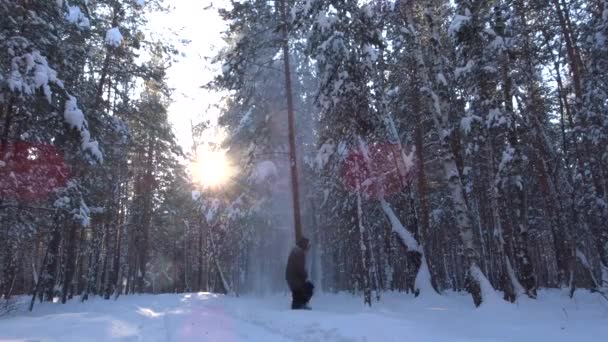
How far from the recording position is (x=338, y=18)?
46.5 ft

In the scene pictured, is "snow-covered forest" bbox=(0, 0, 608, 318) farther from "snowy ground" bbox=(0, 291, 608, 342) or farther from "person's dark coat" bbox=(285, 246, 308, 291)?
"person's dark coat" bbox=(285, 246, 308, 291)

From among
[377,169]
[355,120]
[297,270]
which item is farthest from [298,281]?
[377,169]

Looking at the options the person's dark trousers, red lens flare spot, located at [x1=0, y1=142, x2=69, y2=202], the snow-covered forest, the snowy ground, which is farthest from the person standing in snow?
red lens flare spot, located at [x1=0, y1=142, x2=69, y2=202]

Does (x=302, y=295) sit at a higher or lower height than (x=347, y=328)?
higher

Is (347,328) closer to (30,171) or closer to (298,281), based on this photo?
(298,281)

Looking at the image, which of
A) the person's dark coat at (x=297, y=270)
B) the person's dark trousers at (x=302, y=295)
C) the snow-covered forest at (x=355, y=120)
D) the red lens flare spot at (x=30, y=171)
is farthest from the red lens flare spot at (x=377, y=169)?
the red lens flare spot at (x=30, y=171)

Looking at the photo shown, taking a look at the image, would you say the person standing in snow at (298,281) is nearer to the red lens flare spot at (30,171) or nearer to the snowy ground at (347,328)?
the snowy ground at (347,328)

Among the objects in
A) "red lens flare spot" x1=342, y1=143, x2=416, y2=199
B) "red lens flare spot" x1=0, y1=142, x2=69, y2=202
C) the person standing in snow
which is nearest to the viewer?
"red lens flare spot" x1=0, y1=142, x2=69, y2=202

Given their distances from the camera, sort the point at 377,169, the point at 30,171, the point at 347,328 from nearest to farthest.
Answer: the point at 347,328
the point at 30,171
the point at 377,169

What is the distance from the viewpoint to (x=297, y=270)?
1226 cm

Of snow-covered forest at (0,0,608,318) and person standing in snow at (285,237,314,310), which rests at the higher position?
snow-covered forest at (0,0,608,318)

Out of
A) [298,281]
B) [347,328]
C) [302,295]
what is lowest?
[347,328]

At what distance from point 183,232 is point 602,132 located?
39143mm

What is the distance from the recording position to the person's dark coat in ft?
40.1
